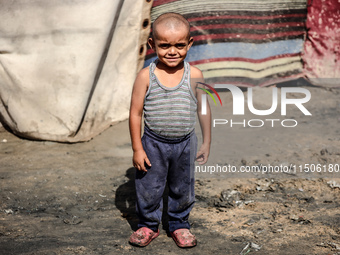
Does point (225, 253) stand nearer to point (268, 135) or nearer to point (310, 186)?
point (310, 186)

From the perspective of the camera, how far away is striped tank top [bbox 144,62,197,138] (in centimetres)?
253

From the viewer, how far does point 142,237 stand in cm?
275

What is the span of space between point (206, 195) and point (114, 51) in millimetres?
1910

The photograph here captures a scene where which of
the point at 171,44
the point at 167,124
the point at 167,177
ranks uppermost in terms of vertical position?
the point at 171,44

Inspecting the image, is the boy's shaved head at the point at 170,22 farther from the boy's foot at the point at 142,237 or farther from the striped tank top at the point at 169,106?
the boy's foot at the point at 142,237

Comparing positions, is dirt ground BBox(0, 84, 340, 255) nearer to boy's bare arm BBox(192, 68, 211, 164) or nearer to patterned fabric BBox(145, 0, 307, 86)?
boy's bare arm BBox(192, 68, 211, 164)

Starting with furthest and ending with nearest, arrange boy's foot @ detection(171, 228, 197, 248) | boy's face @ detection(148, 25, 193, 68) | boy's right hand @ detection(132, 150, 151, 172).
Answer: boy's foot @ detection(171, 228, 197, 248) → boy's right hand @ detection(132, 150, 151, 172) → boy's face @ detection(148, 25, 193, 68)

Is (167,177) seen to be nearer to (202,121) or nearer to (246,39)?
(202,121)

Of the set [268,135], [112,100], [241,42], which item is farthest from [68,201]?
[241,42]

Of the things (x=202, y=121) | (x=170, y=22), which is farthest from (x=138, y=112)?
(x=170, y=22)

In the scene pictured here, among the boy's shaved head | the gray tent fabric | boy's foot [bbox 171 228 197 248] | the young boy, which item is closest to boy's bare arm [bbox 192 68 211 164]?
the young boy

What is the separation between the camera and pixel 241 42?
5281 mm

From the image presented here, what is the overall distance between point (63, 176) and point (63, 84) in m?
1.02

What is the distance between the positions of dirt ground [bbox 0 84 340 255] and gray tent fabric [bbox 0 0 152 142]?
0.23 metres
